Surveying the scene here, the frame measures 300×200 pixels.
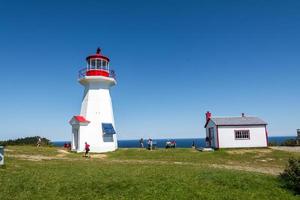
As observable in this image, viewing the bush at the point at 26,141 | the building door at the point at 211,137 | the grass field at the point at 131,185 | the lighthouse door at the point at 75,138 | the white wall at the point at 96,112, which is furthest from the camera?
the bush at the point at 26,141

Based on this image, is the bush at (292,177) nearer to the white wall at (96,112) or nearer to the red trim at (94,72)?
the white wall at (96,112)

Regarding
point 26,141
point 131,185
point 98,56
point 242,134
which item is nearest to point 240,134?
point 242,134

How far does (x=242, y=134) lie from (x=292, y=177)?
20.8 meters

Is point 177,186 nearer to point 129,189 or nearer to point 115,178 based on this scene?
point 129,189

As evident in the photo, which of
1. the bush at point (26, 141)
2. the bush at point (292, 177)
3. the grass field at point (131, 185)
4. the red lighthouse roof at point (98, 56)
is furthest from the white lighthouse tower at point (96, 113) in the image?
the bush at point (292, 177)

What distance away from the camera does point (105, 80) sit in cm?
3603

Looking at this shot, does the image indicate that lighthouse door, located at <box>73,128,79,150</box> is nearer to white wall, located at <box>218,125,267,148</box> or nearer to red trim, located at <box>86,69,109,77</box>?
red trim, located at <box>86,69,109,77</box>

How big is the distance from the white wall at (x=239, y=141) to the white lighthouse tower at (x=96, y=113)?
14.2 m

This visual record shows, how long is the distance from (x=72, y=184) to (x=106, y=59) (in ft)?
77.7

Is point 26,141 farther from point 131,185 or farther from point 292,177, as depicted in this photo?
point 292,177

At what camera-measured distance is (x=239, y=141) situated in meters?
36.3

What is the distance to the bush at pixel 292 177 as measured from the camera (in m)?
15.6

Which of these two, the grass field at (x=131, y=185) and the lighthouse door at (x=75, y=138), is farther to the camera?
the lighthouse door at (x=75, y=138)

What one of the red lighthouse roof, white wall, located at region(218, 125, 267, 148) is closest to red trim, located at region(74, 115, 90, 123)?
the red lighthouse roof
